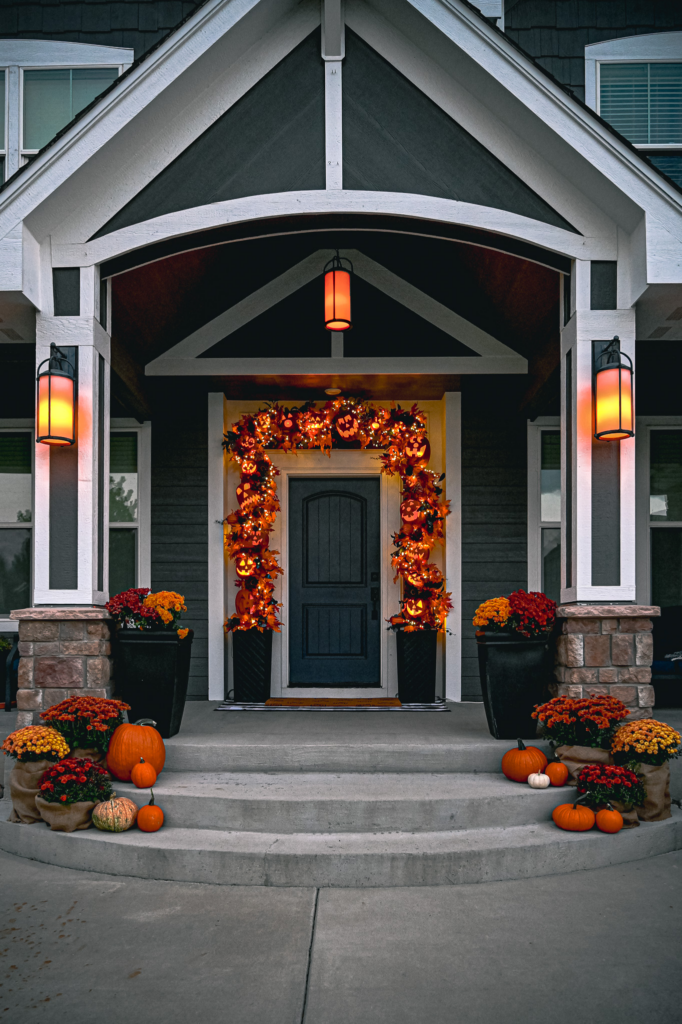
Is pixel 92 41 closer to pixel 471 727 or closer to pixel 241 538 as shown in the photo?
pixel 241 538

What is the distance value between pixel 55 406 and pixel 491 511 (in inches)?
142

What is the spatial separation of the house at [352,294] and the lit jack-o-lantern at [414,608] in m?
0.33

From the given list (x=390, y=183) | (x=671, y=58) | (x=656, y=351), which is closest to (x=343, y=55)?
(x=390, y=183)

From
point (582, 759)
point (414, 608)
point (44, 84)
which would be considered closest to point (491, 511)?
point (414, 608)

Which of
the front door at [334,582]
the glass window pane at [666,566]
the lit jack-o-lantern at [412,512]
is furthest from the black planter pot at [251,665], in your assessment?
the glass window pane at [666,566]

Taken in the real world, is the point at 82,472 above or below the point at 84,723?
above

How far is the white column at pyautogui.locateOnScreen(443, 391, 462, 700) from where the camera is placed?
21.2 feet

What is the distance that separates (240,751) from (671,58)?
6.12 meters

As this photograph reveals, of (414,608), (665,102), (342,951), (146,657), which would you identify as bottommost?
(342,951)

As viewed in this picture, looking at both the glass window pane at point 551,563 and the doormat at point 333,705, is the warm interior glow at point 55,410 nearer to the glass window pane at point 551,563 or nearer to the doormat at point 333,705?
the doormat at point 333,705

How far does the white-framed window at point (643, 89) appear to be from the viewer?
6.34 m

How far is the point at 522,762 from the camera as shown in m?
4.21

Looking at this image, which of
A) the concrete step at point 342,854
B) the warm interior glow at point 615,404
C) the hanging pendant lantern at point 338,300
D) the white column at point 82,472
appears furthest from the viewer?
the hanging pendant lantern at point 338,300

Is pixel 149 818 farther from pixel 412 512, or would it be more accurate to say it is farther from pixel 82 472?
pixel 412 512
